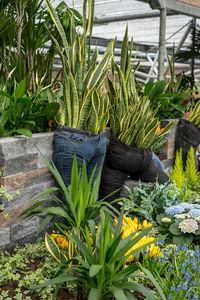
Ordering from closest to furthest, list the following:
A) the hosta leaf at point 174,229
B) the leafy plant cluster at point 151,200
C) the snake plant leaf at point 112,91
A: the hosta leaf at point 174,229 → the leafy plant cluster at point 151,200 → the snake plant leaf at point 112,91

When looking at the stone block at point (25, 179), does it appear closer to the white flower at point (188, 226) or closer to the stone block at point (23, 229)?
the stone block at point (23, 229)

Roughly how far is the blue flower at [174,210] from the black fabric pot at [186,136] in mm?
1838

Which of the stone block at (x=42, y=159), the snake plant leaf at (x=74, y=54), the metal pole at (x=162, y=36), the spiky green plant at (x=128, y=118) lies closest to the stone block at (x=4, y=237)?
the stone block at (x=42, y=159)

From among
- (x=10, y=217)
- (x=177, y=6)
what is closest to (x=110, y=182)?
(x=10, y=217)

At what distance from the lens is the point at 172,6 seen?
4.88 metres

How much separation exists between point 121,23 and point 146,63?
12.9 feet

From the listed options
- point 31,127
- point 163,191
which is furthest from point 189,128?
point 31,127

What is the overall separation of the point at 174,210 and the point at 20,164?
108 cm

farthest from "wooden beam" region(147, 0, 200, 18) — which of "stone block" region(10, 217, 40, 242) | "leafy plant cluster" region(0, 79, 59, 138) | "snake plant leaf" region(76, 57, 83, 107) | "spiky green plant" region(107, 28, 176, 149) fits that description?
"stone block" region(10, 217, 40, 242)

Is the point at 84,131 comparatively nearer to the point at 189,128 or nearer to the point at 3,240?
the point at 3,240

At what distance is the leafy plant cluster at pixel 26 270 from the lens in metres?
1.77

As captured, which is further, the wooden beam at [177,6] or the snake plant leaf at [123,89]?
the wooden beam at [177,6]

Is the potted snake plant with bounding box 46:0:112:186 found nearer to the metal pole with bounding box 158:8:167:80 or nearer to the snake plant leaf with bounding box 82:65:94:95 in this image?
the snake plant leaf with bounding box 82:65:94:95

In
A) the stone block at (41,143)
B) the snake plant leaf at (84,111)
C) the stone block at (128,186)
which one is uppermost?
the snake plant leaf at (84,111)
